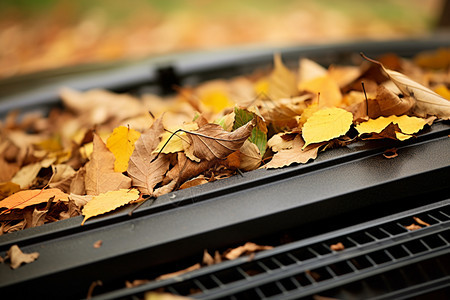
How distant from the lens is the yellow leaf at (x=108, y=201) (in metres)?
0.85

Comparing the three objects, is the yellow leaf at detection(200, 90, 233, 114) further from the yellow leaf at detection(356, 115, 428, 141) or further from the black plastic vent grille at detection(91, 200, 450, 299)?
Result: the black plastic vent grille at detection(91, 200, 450, 299)

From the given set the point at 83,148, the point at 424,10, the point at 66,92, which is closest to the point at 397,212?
the point at 83,148

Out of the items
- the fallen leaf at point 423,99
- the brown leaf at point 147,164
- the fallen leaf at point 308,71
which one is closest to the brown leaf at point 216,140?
the brown leaf at point 147,164

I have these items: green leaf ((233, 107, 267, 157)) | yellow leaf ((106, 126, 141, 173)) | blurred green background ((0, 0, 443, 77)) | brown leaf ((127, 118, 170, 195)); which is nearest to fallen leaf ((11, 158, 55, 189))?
yellow leaf ((106, 126, 141, 173))

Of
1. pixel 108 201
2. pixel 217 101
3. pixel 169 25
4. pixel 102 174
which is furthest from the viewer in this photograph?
pixel 169 25

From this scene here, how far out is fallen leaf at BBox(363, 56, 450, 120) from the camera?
0.99 meters

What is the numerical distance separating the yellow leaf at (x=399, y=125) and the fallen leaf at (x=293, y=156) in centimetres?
13

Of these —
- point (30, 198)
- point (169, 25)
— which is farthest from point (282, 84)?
point (169, 25)

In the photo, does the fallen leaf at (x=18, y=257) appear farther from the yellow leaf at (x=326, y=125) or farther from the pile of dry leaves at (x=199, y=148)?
the yellow leaf at (x=326, y=125)

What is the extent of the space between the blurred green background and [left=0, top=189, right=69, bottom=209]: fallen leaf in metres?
Answer: 2.39

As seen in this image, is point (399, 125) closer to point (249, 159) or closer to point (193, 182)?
point (249, 159)

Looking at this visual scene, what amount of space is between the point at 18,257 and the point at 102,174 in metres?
0.29

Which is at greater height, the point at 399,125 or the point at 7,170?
the point at 7,170

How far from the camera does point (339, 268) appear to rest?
0.77 m
